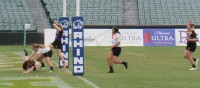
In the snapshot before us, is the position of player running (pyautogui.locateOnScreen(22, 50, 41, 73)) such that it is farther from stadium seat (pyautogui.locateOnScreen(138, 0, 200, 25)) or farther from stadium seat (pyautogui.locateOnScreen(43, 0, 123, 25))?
stadium seat (pyautogui.locateOnScreen(138, 0, 200, 25))

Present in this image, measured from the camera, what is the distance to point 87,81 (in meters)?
15.5

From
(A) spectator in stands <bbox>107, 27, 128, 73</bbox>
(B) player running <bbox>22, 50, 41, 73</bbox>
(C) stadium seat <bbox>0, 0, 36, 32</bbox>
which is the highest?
(C) stadium seat <bbox>0, 0, 36, 32</bbox>

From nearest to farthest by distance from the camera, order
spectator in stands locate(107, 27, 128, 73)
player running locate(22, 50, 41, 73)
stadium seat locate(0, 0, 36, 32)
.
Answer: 1. spectator in stands locate(107, 27, 128, 73)
2. player running locate(22, 50, 41, 73)
3. stadium seat locate(0, 0, 36, 32)

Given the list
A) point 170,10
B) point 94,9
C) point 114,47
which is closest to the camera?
point 114,47

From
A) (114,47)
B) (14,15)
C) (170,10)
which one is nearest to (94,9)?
(170,10)

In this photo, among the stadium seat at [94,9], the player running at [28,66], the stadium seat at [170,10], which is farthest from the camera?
the stadium seat at [170,10]

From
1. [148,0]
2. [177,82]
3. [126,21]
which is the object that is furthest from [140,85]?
[148,0]

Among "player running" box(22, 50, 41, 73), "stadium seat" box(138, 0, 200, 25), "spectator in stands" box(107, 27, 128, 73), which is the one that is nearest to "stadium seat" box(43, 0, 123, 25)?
"stadium seat" box(138, 0, 200, 25)

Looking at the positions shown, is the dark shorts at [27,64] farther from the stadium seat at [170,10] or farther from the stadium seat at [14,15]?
the stadium seat at [170,10]

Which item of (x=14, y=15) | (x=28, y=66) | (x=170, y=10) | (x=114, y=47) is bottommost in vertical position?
(x=28, y=66)

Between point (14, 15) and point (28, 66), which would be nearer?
point (28, 66)

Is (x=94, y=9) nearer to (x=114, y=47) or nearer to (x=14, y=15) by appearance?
(x=14, y=15)

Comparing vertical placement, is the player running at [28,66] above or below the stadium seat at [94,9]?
below

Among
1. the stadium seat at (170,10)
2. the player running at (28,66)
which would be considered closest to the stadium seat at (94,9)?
the stadium seat at (170,10)
